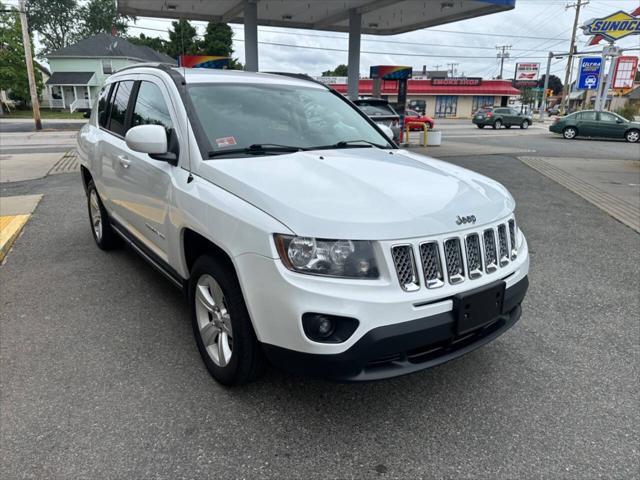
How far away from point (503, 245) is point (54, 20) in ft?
275

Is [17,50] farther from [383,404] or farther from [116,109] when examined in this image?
[383,404]

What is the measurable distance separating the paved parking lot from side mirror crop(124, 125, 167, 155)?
4.64 feet

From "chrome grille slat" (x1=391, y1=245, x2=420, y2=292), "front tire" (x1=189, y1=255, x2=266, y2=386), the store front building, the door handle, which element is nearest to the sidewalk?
the door handle

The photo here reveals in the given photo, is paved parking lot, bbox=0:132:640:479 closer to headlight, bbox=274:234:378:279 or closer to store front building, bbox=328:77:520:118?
headlight, bbox=274:234:378:279

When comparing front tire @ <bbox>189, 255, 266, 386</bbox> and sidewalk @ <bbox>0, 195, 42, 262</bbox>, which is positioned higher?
front tire @ <bbox>189, 255, 266, 386</bbox>

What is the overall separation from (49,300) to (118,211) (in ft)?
3.19

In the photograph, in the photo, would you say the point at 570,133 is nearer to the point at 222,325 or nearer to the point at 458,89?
the point at 222,325

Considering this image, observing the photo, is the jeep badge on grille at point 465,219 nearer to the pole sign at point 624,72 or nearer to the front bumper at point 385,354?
the front bumper at point 385,354

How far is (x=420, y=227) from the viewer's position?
2342mm

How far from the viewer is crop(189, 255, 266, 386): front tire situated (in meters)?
2.56

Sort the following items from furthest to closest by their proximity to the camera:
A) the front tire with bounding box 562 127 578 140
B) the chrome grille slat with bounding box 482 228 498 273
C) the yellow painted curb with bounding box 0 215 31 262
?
the front tire with bounding box 562 127 578 140 → the yellow painted curb with bounding box 0 215 31 262 → the chrome grille slat with bounding box 482 228 498 273

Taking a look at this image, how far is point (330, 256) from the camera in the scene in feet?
7.42

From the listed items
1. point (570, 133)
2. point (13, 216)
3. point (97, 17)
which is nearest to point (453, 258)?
point (13, 216)

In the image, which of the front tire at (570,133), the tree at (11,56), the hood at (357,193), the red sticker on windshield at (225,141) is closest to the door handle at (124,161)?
the red sticker on windshield at (225,141)
